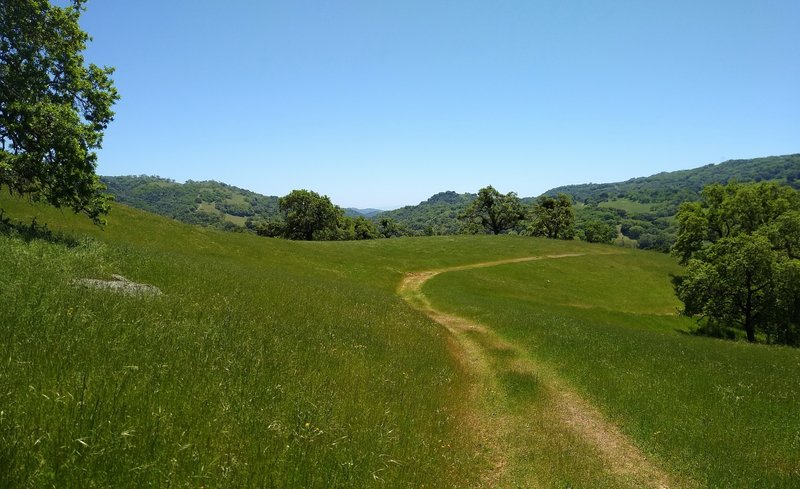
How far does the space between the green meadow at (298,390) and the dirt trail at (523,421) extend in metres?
0.33

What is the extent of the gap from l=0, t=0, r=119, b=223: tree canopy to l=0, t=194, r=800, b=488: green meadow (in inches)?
106

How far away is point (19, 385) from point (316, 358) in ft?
23.1

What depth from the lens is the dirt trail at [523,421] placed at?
993 centimetres

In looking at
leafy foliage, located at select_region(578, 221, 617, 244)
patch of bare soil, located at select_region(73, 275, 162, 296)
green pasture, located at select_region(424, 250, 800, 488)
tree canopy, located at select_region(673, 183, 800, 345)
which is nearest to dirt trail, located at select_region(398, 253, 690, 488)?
green pasture, located at select_region(424, 250, 800, 488)

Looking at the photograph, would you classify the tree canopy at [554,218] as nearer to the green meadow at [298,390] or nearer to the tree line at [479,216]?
the tree line at [479,216]

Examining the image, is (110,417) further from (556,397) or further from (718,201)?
(718,201)

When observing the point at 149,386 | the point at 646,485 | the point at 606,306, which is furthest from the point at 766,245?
the point at 149,386

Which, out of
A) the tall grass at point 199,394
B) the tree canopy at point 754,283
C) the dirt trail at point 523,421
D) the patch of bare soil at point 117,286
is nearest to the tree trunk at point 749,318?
the tree canopy at point 754,283

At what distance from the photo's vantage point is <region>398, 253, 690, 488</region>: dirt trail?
993 cm

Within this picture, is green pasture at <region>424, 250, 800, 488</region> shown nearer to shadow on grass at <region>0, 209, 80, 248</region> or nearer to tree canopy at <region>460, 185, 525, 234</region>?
shadow on grass at <region>0, 209, 80, 248</region>

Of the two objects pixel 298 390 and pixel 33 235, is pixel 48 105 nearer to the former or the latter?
pixel 33 235

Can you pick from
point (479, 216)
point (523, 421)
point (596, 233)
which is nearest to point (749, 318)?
point (523, 421)

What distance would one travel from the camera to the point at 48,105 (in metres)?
→ 17.9

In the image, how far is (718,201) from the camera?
56.2m
